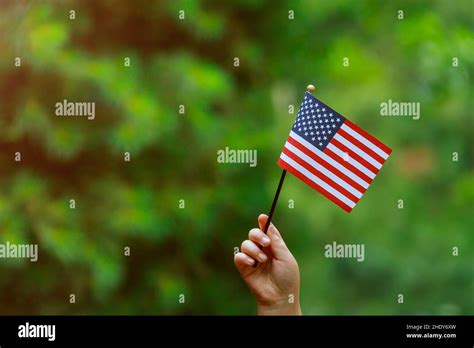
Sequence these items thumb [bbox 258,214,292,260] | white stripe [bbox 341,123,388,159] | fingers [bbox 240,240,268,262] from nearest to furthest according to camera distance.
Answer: fingers [bbox 240,240,268,262], thumb [bbox 258,214,292,260], white stripe [bbox 341,123,388,159]

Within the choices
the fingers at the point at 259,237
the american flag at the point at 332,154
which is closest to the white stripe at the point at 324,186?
the american flag at the point at 332,154

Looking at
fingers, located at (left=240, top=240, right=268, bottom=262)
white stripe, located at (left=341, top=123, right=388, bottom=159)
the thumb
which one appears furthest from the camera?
white stripe, located at (left=341, top=123, right=388, bottom=159)

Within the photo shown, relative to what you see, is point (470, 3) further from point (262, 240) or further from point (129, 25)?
point (262, 240)

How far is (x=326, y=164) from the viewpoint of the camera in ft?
12.4

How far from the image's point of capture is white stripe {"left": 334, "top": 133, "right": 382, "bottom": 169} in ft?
12.3

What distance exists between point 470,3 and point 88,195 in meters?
2.24

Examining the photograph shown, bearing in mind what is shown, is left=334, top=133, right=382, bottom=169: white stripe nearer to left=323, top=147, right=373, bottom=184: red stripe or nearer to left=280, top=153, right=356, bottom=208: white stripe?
left=323, top=147, right=373, bottom=184: red stripe

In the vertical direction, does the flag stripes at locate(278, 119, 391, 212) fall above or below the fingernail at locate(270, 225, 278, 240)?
above

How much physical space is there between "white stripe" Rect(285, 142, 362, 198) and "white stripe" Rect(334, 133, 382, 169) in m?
0.11

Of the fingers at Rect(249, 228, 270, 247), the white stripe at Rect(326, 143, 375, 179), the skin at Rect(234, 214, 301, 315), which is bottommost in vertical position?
the skin at Rect(234, 214, 301, 315)

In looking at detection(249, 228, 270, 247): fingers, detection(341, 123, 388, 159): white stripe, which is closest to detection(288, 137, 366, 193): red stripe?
detection(341, 123, 388, 159): white stripe

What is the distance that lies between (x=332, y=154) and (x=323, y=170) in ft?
0.22
